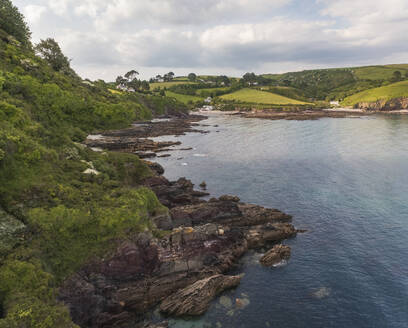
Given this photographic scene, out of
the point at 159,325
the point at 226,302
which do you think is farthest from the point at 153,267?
the point at 226,302

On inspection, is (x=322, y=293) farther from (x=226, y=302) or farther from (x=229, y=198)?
(x=229, y=198)

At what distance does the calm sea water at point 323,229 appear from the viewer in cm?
2673

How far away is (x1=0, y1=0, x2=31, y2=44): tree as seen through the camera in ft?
260

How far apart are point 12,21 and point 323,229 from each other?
102 m

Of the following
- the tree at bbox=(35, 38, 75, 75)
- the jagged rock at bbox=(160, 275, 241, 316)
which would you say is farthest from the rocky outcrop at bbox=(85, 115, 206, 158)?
the jagged rock at bbox=(160, 275, 241, 316)

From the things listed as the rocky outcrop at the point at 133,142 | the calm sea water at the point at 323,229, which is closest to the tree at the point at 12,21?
the rocky outcrop at the point at 133,142

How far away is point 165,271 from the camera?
29.9 metres

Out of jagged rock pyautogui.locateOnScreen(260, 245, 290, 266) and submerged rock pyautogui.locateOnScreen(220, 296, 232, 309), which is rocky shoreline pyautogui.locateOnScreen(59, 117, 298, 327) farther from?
submerged rock pyautogui.locateOnScreen(220, 296, 232, 309)

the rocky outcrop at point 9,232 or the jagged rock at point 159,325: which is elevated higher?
the rocky outcrop at point 9,232

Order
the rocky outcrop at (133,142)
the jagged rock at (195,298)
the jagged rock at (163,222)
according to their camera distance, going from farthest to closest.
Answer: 1. the rocky outcrop at (133,142)
2. the jagged rock at (163,222)
3. the jagged rock at (195,298)

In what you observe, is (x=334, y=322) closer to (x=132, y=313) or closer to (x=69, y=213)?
(x=132, y=313)

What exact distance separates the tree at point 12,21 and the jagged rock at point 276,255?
95285mm

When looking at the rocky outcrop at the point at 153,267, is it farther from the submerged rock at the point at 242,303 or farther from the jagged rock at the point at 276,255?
the jagged rock at the point at 276,255

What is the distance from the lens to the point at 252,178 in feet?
221
